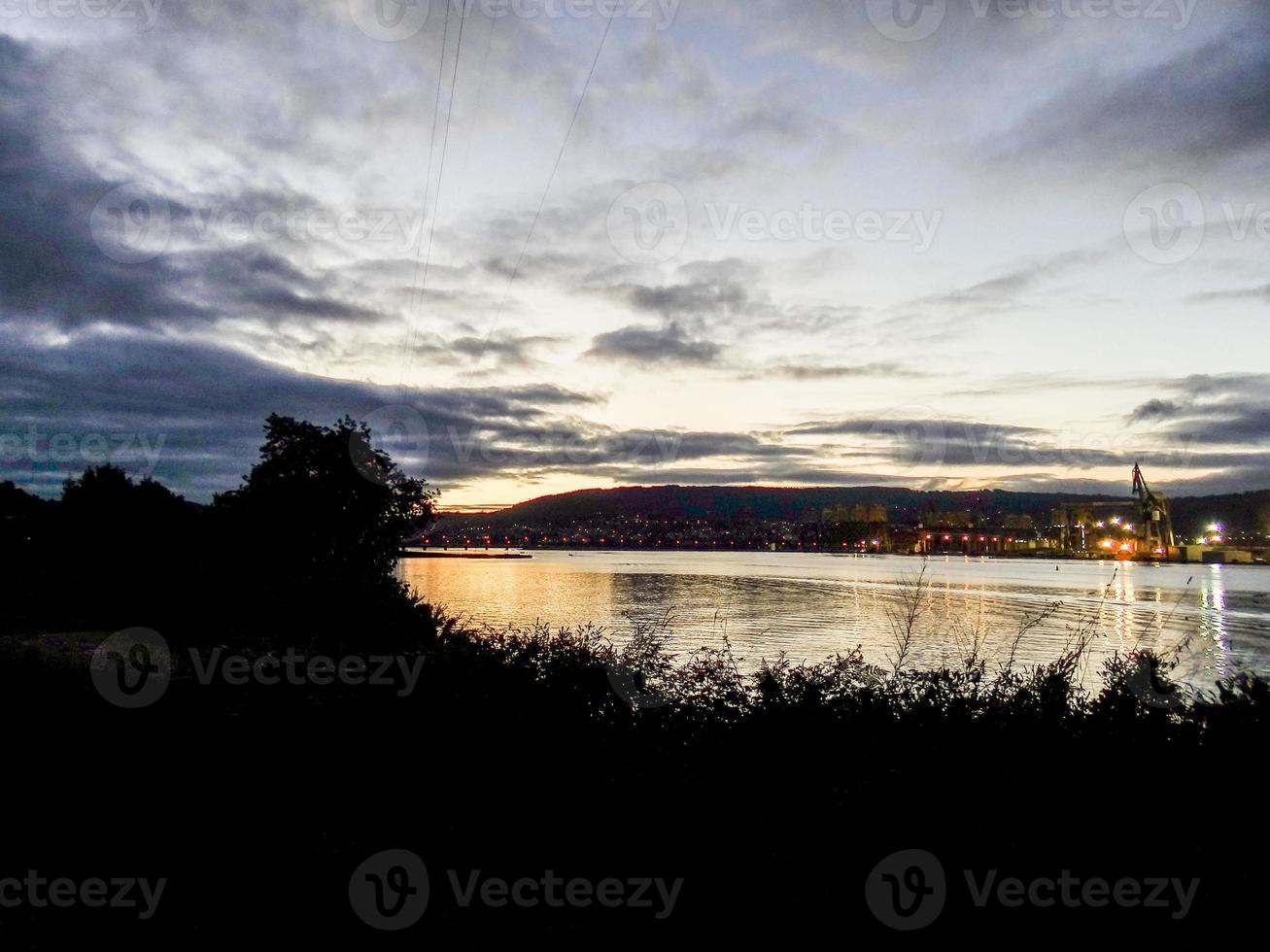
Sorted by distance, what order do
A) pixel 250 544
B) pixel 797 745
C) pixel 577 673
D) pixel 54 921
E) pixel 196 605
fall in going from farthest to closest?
1. pixel 250 544
2. pixel 196 605
3. pixel 577 673
4. pixel 797 745
5. pixel 54 921

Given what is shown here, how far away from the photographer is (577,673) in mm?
9758

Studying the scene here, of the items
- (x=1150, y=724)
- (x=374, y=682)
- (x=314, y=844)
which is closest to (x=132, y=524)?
(x=374, y=682)

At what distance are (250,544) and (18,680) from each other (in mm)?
22400

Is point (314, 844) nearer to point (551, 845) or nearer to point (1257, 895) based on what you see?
point (551, 845)
